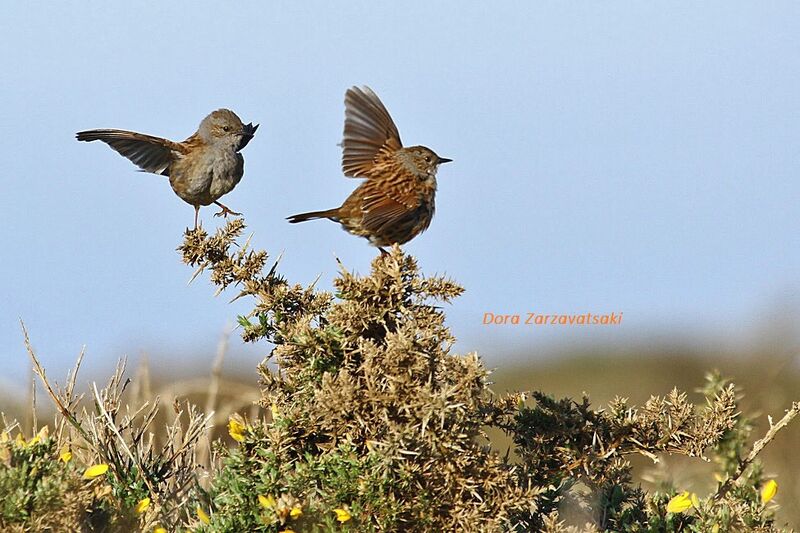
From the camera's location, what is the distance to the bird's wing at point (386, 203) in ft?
18.8

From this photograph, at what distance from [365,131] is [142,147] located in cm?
154

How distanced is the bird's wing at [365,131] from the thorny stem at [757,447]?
3.30 meters

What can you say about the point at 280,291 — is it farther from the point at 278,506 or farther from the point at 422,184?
the point at 422,184

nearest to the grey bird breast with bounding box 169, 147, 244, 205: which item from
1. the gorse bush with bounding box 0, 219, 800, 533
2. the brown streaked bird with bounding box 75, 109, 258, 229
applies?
the brown streaked bird with bounding box 75, 109, 258, 229

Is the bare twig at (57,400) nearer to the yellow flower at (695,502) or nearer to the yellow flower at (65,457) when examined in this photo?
the yellow flower at (65,457)

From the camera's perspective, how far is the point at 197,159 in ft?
21.4

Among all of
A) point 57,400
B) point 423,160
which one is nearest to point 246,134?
Result: point 423,160

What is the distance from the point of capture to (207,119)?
7023 mm

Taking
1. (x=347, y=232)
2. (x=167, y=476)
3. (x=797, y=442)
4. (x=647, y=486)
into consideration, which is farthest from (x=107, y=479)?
(x=647, y=486)

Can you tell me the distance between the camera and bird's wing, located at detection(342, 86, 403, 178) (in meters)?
6.73

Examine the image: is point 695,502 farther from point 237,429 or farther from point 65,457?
point 65,457

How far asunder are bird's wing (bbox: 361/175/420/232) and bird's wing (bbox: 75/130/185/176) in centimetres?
146

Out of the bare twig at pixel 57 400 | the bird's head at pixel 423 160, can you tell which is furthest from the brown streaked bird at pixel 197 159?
the bare twig at pixel 57 400

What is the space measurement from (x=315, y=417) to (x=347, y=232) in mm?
2765
